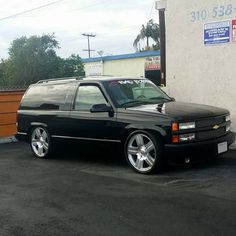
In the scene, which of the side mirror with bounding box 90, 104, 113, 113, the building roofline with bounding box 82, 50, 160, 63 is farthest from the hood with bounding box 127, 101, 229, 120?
the building roofline with bounding box 82, 50, 160, 63

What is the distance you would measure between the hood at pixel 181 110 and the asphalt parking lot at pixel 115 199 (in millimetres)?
869

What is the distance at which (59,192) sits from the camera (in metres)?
6.86

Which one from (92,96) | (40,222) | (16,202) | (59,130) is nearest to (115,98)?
(92,96)

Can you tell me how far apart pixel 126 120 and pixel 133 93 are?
81 centimetres

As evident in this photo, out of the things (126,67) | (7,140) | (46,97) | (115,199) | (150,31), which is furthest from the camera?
(150,31)

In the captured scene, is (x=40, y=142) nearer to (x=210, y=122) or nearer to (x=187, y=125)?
(x=187, y=125)

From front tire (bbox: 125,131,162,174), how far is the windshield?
71cm

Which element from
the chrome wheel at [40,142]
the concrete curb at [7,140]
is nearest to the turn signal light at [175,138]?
the chrome wheel at [40,142]

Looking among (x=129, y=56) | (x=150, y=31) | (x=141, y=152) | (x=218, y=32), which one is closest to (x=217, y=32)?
(x=218, y=32)

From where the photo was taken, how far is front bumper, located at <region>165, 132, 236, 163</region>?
7493 mm

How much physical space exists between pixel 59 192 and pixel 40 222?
1370 millimetres

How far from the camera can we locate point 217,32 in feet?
33.8

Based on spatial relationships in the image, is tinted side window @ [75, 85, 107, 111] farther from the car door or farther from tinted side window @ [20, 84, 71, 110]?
tinted side window @ [20, 84, 71, 110]

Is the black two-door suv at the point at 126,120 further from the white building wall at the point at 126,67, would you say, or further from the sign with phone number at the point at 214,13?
the white building wall at the point at 126,67
